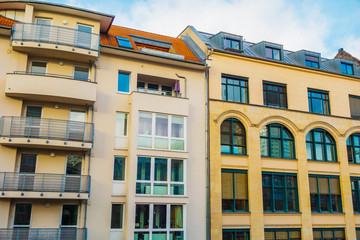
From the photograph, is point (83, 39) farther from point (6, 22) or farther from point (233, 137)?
point (233, 137)

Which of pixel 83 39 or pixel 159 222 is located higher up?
pixel 83 39

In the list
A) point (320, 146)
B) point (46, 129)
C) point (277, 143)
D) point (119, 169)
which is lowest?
point (119, 169)

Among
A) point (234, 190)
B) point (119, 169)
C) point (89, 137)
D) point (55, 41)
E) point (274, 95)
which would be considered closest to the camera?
point (89, 137)

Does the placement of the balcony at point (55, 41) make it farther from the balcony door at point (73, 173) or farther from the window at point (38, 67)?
the balcony door at point (73, 173)

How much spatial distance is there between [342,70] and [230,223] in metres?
14.1

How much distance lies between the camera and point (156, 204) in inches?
682

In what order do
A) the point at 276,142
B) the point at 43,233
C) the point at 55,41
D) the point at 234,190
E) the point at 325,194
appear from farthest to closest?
the point at 325,194, the point at 276,142, the point at 234,190, the point at 55,41, the point at 43,233

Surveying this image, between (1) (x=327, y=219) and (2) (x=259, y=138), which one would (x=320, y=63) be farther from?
(1) (x=327, y=219)

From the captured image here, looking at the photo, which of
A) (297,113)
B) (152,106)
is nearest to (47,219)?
(152,106)

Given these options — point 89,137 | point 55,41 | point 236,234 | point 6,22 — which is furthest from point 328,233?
point 6,22

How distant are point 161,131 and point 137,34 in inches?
303

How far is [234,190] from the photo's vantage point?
65.5 feet

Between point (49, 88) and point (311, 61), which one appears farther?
point (311, 61)

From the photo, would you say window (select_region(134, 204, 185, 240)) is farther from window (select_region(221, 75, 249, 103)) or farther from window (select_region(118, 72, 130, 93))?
window (select_region(221, 75, 249, 103))
